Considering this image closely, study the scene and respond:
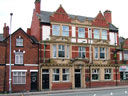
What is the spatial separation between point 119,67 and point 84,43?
8411 millimetres

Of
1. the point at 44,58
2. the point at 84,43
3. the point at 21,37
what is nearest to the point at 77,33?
the point at 84,43

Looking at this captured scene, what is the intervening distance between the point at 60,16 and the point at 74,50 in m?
6.05

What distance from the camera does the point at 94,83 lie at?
35.2 meters

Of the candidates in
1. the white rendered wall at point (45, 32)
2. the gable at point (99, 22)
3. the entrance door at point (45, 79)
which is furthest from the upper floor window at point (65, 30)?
the entrance door at point (45, 79)

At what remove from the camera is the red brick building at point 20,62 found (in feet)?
96.8

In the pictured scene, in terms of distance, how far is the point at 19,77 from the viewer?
30281mm

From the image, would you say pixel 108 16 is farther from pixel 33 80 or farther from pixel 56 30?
pixel 33 80

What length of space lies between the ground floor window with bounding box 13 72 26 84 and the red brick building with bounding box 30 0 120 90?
251 cm

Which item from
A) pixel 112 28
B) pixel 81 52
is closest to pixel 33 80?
pixel 81 52

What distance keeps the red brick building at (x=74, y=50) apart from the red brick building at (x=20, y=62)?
3.55 ft

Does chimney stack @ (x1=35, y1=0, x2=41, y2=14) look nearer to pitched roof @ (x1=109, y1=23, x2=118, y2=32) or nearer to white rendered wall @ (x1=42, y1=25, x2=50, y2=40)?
white rendered wall @ (x1=42, y1=25, x2=50, y2=40)

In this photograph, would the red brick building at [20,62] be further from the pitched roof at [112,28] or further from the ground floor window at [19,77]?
the pitched roof at [112,28]

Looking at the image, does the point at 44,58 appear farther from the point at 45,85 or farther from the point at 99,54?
the point at 99,54

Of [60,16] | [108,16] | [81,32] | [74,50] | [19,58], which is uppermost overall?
[108,16]
